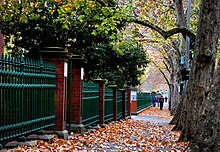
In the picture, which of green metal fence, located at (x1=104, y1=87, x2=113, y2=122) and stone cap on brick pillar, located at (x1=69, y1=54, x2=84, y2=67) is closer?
stone cap on brick pillar, located at (x1=69, y1=54, x2=84, y2=67)

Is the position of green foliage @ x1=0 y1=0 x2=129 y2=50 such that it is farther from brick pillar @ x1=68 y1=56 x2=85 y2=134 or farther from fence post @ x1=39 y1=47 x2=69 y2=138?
fence post @ x1=39 y1=47 x2=69 y2=138

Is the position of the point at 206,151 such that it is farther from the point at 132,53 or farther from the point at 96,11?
the point at 132,53

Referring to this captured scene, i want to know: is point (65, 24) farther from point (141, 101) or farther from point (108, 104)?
point (141, 101)

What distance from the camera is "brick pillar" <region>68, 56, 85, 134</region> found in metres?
11.9

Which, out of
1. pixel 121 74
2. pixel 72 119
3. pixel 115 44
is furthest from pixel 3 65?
pixel 121 74

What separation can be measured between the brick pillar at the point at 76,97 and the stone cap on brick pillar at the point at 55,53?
1475 mm

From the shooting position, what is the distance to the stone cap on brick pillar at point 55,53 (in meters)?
10.3

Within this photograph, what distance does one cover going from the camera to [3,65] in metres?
7.17

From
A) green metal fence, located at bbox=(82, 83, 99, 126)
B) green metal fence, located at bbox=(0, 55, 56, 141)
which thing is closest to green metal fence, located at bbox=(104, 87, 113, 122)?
green metal fence, located at bbox=(82, 83, 99, 126)

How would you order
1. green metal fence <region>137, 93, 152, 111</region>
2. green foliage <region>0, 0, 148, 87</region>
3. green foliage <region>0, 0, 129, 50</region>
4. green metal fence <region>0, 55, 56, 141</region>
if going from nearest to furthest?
green metal fence <region>0, 55, 56, 141</region>, green foliage <region>0, 0, 148, 87</region>, green foliage <region>0, 0, 129, 50</region>, green metal fence <region>137, 93, 152, 111</region>

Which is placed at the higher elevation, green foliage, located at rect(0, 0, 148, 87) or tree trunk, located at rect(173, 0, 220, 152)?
green foliage, located at rect(0, 0, 148, 87)

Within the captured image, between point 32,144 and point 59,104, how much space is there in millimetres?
2164

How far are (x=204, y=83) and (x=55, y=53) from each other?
396 cm

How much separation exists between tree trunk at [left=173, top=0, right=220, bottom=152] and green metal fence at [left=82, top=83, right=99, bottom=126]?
348cm
